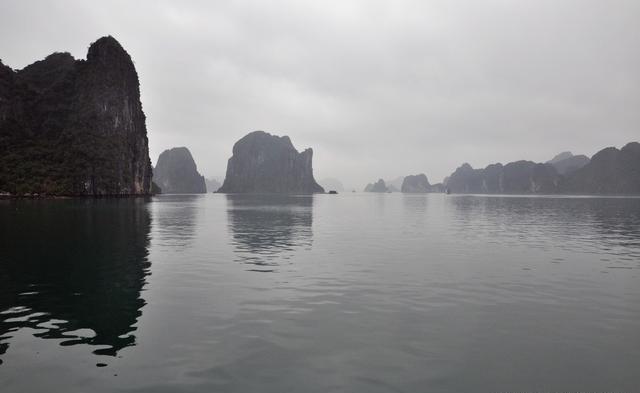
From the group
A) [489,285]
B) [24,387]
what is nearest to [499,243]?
[489,285]

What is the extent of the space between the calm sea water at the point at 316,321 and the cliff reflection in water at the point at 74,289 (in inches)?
4.0

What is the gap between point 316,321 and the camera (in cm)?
1470

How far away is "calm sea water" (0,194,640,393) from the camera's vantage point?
10117 mm

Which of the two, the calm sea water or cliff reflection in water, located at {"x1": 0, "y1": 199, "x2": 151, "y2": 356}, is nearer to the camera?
the calm sea water

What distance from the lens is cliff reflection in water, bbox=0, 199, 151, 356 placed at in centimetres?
1332

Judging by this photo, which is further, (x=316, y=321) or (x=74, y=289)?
(x=74, y=289)

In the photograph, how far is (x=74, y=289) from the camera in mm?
19000

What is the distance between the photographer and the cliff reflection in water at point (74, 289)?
43.7 ft

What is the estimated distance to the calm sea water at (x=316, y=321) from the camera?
398 inches

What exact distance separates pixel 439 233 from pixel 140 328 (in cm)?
3895

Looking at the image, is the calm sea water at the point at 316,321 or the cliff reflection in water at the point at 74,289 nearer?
the calm sea water at the point at 316,321

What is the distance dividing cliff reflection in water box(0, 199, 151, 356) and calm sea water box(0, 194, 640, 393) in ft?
0.33

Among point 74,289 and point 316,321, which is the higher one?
point 74,289

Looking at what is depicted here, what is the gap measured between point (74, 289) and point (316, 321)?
12.7 metres
